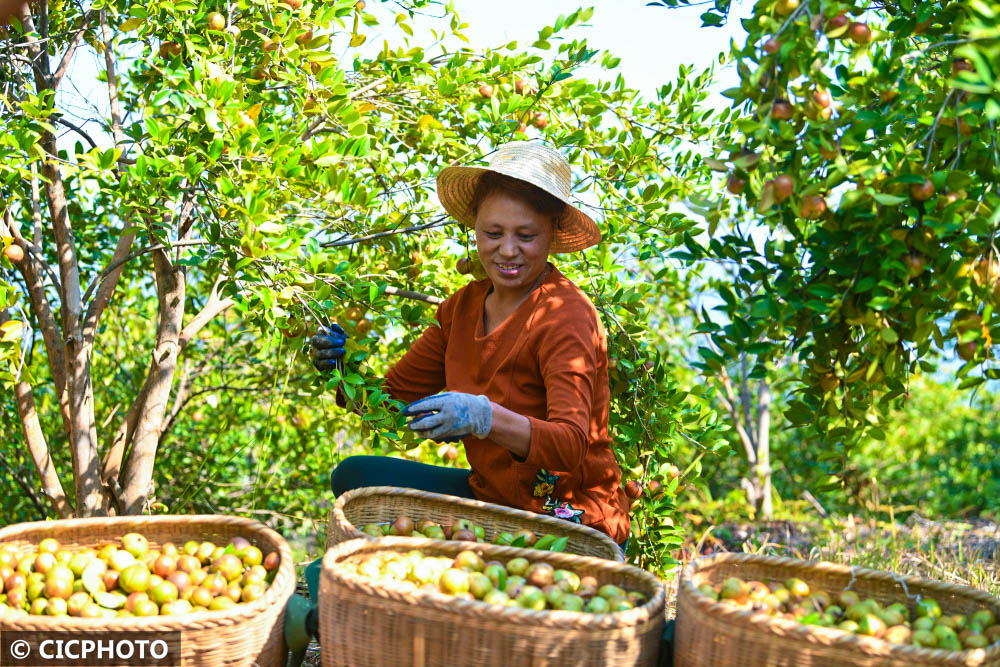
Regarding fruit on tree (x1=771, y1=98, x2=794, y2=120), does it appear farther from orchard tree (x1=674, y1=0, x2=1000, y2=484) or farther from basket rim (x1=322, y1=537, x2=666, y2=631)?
basket rim (x1=322, y1=537, x2=666, y2=631)

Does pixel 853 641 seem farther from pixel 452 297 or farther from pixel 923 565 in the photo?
pixel 923 565

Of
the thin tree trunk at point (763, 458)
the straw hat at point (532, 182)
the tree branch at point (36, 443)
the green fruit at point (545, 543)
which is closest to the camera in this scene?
the green fruit at point (545, 543)

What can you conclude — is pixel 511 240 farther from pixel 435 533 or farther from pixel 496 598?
pixel 496 598

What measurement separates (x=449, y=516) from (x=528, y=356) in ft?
1.48

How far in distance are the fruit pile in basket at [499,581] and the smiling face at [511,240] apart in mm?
815

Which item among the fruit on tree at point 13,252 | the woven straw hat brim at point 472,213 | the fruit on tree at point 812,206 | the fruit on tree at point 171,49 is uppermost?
the fruit on tree at point 171,49

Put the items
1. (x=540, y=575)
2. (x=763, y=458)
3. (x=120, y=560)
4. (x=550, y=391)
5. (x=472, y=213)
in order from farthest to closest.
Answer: (x=763, y=458) < (x=472, y=213) < (x=550, y=391) < (x=120, y=560) < (x=540, y=575)

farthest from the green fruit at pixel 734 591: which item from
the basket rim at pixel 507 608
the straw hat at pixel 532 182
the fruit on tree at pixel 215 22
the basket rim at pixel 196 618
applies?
the fruit on tree at pixel 215 22

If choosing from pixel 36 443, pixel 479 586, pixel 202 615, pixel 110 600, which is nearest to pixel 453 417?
pixel 479 586

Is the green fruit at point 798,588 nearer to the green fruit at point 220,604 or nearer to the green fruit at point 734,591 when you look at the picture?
the green fruit at point 734,591

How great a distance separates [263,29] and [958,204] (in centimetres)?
201

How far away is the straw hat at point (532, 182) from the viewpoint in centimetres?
238

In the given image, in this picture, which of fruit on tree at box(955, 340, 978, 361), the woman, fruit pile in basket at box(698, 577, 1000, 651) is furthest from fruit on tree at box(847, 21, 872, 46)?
fruit pile in basket at box(698, 577, 1000, 651)

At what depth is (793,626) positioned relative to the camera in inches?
58.5
